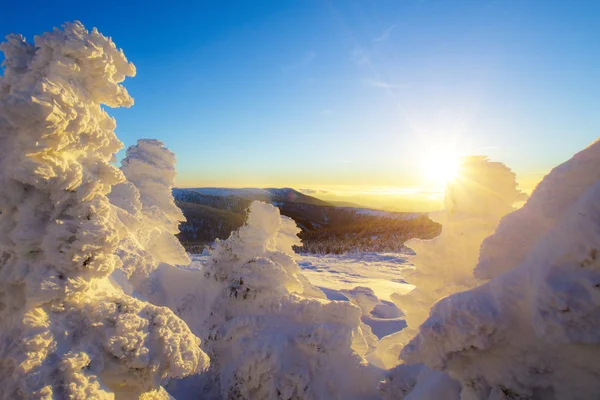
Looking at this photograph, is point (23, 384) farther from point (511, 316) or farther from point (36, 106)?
point (511, 316)

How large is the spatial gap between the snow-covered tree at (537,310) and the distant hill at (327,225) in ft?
130

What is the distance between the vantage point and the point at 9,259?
4.43 meters

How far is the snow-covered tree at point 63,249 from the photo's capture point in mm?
3859

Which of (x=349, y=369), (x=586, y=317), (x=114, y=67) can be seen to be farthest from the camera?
(x=349, y=369)

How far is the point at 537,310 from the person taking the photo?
3414mm

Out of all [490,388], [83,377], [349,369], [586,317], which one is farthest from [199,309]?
[586,317]

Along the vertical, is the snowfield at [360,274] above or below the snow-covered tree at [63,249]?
below

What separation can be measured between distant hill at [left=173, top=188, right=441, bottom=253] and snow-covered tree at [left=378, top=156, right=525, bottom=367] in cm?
3546

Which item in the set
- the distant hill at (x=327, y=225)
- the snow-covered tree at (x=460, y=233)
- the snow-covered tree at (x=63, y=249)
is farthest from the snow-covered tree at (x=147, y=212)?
the distant hill at (x=327, y=225)

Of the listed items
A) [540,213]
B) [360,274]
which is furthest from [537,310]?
[360,274]

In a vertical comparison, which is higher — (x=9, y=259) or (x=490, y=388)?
(x=9, y=259)

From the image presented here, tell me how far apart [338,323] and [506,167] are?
486cm

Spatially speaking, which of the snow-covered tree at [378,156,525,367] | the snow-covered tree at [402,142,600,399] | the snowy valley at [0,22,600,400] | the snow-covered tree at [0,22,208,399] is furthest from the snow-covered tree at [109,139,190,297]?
the snow-covered tree at [402,142,600,399]

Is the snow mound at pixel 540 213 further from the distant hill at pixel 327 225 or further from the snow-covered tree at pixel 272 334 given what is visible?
the distant hill at pixel 327 225
